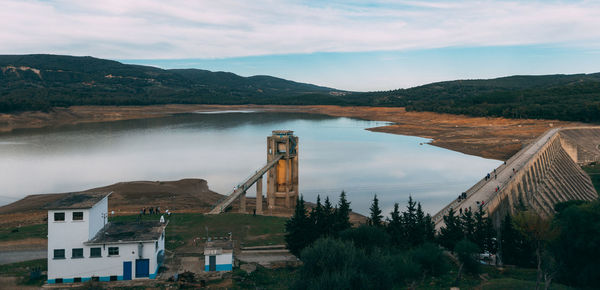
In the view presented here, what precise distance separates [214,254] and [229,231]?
652cm

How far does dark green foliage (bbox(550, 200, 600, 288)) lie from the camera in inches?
622

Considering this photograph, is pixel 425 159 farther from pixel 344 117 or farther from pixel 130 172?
pixel 344 117

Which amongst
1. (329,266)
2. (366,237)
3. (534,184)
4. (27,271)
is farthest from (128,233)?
(534,184)

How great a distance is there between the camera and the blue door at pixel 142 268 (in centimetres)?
1839

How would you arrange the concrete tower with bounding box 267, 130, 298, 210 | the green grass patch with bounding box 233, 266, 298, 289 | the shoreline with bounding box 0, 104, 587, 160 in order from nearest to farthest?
the green grass patch with bounding box 233, 266, 298, 289
the concrete tower with bounding box 267, 130, 298, 210
the shoreline with bounding box 0, 104, 587, 160

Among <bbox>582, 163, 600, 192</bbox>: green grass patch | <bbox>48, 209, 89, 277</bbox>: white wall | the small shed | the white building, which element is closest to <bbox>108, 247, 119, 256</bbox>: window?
the white building

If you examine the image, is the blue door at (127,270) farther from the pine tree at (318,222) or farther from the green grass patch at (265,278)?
the pine tree at (318,222)

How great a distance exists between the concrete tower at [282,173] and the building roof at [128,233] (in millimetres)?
17025

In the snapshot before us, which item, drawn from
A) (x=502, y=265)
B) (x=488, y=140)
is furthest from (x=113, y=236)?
(x=488, y=140)

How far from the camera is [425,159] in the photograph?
6506 cm

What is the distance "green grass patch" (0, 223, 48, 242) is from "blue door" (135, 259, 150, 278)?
918 cm

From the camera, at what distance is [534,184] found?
45.0 meters

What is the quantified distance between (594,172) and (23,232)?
66643mm

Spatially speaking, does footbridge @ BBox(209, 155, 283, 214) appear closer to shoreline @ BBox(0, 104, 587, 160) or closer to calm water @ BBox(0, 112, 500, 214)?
calm water @ BBox(0, 112, 500, 214)
